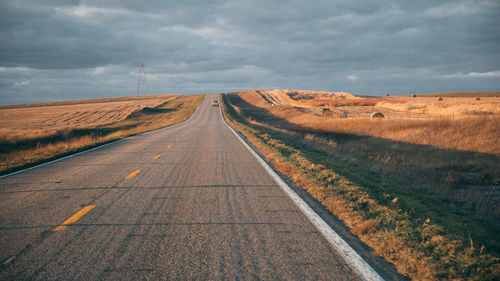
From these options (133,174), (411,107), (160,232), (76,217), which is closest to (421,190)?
(160,232)

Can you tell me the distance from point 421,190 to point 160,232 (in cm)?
796

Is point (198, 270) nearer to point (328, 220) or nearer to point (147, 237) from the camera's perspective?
point (147, 237)

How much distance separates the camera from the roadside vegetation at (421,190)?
10.6 feet

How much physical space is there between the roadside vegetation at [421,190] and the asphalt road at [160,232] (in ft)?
2.65

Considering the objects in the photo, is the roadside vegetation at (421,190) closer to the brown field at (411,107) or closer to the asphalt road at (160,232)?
the asphalt road at (160,232)

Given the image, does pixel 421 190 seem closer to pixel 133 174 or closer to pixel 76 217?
pixel 133 174

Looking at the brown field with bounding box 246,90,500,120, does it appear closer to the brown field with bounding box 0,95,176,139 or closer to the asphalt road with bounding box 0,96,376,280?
the asphalt road with bounding box 0,96,376,280

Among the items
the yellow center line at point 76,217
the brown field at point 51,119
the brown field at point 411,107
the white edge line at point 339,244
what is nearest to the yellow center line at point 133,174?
the yellow center line at point 76,217

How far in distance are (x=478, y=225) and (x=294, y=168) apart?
164 inches

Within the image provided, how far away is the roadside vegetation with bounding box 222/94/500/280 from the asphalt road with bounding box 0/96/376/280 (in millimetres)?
807

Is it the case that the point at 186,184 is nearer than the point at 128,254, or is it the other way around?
the point at 128,254

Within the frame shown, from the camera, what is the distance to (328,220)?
446cm

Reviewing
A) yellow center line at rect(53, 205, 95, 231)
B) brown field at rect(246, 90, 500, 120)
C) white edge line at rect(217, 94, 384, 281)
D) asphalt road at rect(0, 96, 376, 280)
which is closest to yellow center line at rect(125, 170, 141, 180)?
asphalt road at rect(0, 96, 376, 280)

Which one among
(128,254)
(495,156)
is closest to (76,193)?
(128,254)
